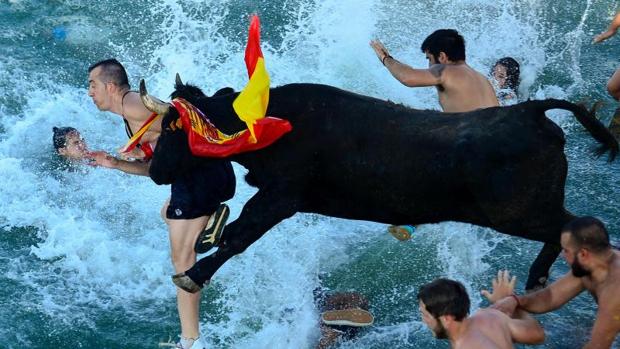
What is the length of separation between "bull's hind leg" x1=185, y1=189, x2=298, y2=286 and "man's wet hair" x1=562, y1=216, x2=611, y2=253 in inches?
62.0

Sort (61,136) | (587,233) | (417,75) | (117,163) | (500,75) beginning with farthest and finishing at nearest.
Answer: (500,75), (61,136), (417,75), (117,163), (587,233)

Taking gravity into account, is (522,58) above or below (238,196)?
above

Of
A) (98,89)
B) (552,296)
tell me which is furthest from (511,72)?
(98,89)

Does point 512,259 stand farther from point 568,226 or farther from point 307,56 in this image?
point 307,56

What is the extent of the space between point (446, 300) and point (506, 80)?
3768 millimetres

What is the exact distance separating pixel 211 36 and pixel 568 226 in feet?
18.2

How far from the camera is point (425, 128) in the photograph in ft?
18.0

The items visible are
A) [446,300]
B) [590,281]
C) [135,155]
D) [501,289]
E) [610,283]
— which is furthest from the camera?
[135,155]

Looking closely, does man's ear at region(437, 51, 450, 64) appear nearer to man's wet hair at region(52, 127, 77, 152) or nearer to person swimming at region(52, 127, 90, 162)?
person swimming at region(52, 127, 90, 162)

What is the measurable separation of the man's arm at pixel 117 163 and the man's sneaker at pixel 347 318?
1462 millimetres

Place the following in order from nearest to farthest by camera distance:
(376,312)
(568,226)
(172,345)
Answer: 1. (568,226)
2. (172,345)
3. (376,312)

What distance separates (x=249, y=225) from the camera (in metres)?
5.61

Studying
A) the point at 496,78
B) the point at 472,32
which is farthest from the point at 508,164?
the point at 472,32

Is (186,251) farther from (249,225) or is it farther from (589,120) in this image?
(589,120)
